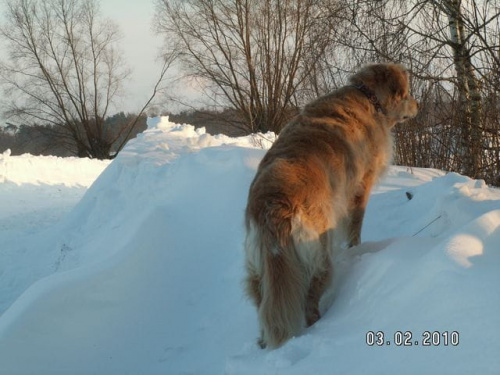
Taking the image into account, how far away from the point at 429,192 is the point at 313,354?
10.5 feet

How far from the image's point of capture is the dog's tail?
286 cm

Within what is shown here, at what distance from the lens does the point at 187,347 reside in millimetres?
4059

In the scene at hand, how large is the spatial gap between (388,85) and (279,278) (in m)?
2.52

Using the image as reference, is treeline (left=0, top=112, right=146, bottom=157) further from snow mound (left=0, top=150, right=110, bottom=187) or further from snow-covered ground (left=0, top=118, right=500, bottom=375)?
snow-covered ground (left=0, top=118, right=500, bottom=375)

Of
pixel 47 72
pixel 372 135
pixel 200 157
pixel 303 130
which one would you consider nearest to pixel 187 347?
pixel 303 130

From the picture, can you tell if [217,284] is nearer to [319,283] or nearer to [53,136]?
[319,283]

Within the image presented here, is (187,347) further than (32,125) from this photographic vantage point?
No

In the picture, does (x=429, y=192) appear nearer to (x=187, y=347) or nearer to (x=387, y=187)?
(x=387, y=187)
